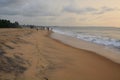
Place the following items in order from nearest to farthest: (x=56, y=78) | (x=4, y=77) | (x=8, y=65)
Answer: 1. (x=4, y=77)
2. (x=56, y=78)
3. (x=8, y=65)

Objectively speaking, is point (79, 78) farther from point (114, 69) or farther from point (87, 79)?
point (114, 69)

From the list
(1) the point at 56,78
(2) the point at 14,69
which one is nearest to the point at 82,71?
(1) the point at 56,78

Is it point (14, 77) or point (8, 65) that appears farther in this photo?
point (8, 65)

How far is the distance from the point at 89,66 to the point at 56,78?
2.64 meters

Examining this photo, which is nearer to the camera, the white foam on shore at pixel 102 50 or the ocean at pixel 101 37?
the white foam on shore at pixel 102 50

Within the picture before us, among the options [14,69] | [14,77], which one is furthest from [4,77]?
[14,69]

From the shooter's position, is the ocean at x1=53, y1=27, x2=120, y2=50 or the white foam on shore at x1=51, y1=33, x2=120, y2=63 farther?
the ocean at x1=53, y1=27, x2=120, y2=50

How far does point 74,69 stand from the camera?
26.8 feet

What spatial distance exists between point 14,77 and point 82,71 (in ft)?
9.76

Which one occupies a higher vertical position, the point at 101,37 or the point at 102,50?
the point at 102,50

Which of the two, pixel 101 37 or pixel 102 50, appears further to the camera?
pixel 101 37

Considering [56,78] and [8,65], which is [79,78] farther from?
[8,65]

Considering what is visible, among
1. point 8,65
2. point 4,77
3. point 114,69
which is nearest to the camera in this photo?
point 4,77

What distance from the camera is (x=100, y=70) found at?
8.25 metres
